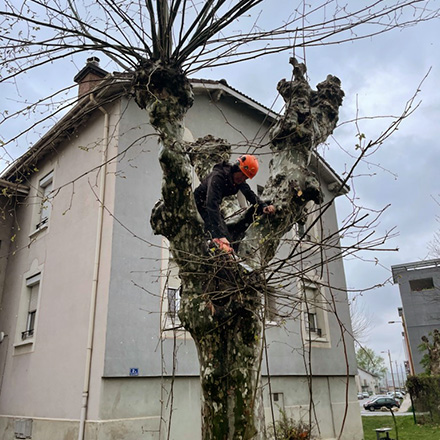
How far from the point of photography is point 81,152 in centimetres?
1159

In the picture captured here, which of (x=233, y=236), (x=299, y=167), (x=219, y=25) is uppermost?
(x=219, y=25)

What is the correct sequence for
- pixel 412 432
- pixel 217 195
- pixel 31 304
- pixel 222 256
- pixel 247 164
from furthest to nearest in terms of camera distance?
pixel 412 432, pixel 31 304, pixel 247 164, pixel 217 195, pixel 222 256

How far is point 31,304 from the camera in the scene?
39.5 feet

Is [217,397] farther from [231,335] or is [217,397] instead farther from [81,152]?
[81,152]

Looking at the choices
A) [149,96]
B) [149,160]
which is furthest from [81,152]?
[149,96]

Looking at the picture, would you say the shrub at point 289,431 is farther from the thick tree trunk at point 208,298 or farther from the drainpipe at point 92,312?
the thick tree trunk at point 208,298

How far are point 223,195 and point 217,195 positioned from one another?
0.37 metres

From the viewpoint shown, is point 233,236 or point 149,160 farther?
point 149,160

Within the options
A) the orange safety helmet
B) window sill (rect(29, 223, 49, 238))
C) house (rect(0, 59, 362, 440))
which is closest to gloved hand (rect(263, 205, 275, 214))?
the orange safety helmet

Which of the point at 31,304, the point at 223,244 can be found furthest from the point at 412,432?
the point at 223,244

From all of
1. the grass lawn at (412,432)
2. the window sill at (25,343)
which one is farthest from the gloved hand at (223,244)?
the grass lawn at (412,432)

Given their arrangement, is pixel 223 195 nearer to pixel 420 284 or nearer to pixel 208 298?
pixel 208 298

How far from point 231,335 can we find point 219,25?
310 centimetres

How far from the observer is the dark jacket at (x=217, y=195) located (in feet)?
14.3
